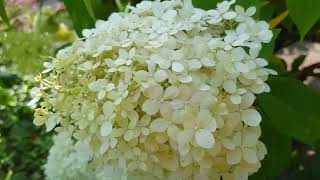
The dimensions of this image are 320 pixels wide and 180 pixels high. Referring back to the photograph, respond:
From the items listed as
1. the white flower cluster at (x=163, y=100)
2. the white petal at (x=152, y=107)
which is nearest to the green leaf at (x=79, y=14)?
the white flower cluster at (x=163, y=100)

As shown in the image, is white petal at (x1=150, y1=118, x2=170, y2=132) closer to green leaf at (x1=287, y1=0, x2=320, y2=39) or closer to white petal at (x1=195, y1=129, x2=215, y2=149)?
white petal at (x1=195, y1=129, x2=215, y2=149)

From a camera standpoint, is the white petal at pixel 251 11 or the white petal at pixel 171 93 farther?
the white petal at pixel 251 11

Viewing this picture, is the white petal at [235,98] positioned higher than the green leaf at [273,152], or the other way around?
the white petal at [235,98]

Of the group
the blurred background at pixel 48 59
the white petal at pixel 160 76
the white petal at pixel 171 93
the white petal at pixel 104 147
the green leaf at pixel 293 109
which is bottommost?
the blurred background at pixel 48 59

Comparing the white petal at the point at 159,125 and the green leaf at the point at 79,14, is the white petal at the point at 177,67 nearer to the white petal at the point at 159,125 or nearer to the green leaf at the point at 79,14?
the white petal at the point at 159,125

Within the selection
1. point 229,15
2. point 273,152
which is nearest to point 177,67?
point 229,15

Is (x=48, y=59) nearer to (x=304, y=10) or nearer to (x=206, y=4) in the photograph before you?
(x=206, y=4)
